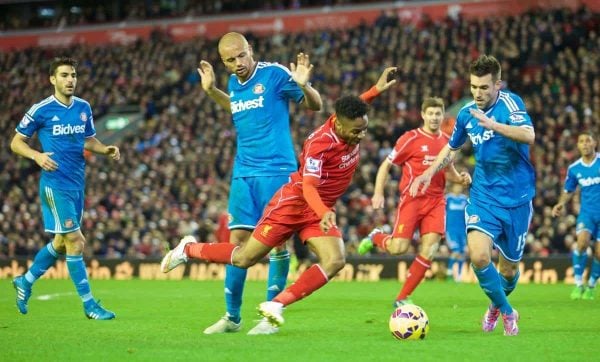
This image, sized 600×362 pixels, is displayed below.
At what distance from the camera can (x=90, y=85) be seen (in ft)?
123

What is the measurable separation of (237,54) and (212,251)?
1.87m

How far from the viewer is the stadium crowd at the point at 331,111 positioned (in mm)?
24125

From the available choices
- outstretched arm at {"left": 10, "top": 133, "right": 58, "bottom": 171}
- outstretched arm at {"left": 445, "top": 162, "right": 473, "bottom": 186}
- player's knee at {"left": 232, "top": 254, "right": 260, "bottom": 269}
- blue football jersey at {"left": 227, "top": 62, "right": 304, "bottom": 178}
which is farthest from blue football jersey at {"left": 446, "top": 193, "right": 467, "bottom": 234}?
player's knee at {"left": 232, "top": 254, "right": 260, "bottom": 269}

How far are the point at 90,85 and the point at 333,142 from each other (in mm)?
29863

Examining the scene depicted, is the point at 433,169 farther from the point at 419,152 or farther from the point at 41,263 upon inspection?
the point at 41,263

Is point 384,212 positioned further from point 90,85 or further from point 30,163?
point 90,85

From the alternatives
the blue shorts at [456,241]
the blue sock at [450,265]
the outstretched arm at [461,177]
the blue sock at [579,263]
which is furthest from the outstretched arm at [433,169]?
the blue sock at [450,265]

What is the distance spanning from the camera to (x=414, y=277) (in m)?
12.4

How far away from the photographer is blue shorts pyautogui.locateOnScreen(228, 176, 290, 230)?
9578 mm

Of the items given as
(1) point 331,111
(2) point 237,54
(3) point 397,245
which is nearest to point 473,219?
(2) point 237,54

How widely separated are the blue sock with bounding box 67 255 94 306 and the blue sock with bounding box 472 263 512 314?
4.41 metres

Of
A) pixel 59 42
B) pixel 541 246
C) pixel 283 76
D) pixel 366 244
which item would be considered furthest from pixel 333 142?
pixel 59 42

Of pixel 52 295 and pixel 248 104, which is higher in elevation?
pixel 248 104

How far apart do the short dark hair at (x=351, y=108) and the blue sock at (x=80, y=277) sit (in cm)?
405
